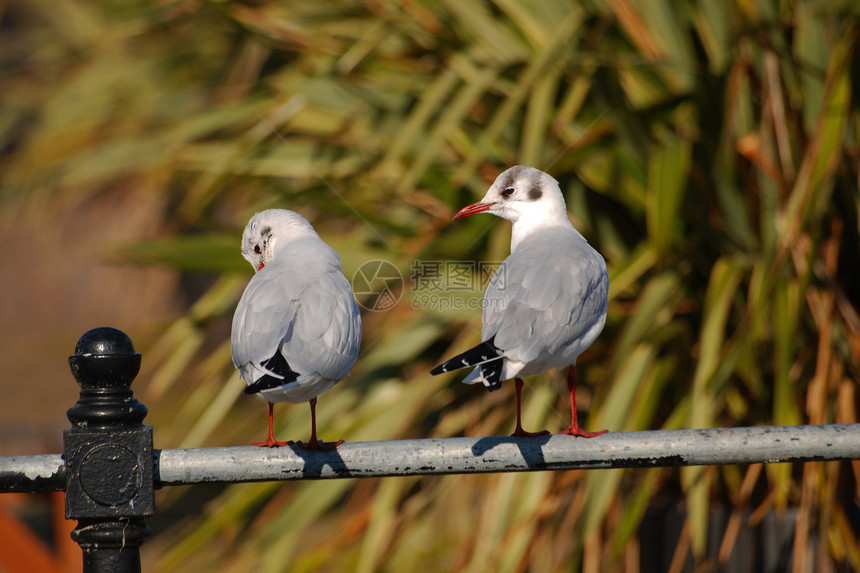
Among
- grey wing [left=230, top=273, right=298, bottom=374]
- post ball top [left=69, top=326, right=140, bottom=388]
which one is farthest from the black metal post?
grey wing [left=230, top=273, right=298, bottom=374]

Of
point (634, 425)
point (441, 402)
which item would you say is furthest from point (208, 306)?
point (634, 425)

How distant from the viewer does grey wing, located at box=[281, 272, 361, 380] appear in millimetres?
1086

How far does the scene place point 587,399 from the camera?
7.82 ft

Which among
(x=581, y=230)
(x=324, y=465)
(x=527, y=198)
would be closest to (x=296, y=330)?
(x=324, y=465)

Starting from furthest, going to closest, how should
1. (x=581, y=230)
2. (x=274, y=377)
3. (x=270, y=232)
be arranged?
(x=581, y=230)
(x=270, y=232)
(x=274, y=377)

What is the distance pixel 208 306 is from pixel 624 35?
1.35m

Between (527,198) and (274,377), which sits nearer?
(274,377)

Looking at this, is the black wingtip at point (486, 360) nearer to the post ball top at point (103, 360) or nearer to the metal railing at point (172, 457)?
the metal railing at point (172, 457)

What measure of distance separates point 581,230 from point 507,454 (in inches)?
48.7

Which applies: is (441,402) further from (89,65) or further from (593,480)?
(89,65)

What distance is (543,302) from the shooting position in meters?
1.16

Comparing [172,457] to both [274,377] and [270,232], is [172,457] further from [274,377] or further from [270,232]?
[270,232]

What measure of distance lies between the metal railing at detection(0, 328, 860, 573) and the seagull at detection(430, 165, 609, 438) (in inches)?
3.4

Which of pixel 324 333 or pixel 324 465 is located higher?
pixel 324 333
